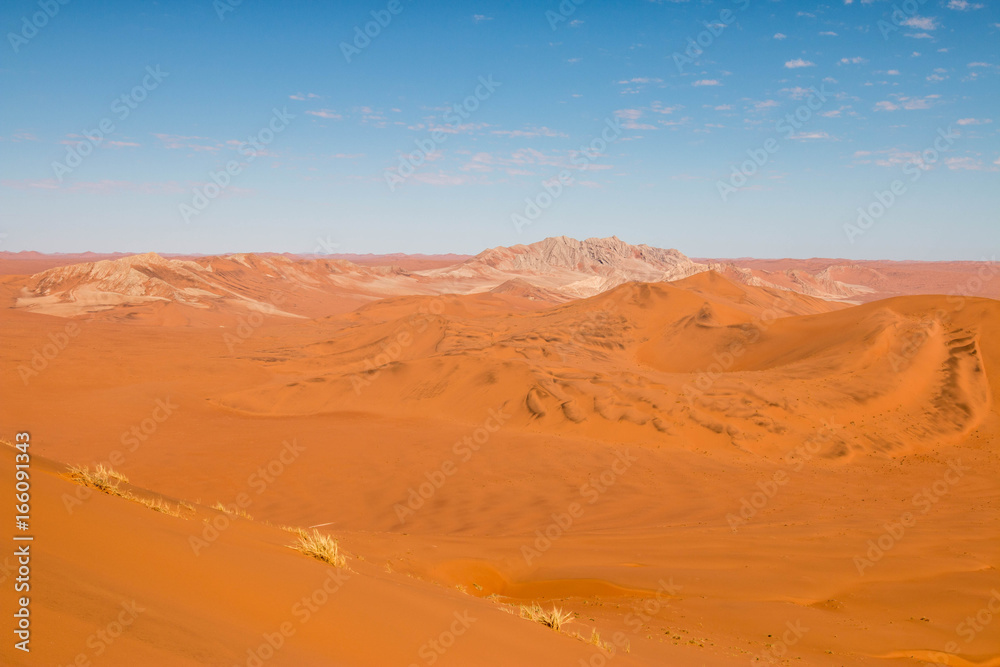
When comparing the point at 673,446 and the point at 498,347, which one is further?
the point at 498,347

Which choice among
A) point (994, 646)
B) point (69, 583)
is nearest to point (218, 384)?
point (69, 583)

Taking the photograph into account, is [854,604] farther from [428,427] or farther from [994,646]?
[428,427]
